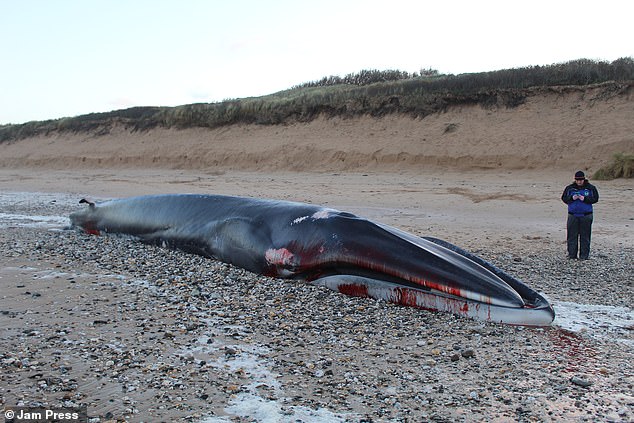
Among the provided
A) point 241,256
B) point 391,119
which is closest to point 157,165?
point 391,119

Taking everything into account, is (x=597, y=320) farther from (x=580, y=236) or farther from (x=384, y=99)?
(x=384, y=99)

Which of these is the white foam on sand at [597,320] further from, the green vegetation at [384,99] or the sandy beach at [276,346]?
the green vegetation at [384,99]

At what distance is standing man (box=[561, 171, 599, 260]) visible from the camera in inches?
282

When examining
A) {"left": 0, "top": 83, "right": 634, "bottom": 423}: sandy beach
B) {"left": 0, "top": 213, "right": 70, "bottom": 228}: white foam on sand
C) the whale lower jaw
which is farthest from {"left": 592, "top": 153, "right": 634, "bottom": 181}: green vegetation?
{"left": 0, "top": 213, "right": 70, "bottom": 228}: white foam on sand

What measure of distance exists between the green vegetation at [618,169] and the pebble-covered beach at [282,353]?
9466 mm

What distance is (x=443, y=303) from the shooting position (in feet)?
13.9

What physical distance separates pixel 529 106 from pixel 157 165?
14218 millimetres

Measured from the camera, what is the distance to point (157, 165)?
79.6ft

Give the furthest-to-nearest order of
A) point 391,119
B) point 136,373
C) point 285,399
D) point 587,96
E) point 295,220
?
point 391,119 < point 587,96 < point 295,220 < point 136,373 < point 285,399

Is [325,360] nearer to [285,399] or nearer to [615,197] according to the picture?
[285,399]

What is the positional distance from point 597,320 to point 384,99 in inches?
725

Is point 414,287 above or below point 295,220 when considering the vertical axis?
below

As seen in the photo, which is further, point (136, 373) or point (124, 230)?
point (124, 230)

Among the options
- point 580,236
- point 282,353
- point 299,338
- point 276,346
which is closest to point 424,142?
point 580,236
